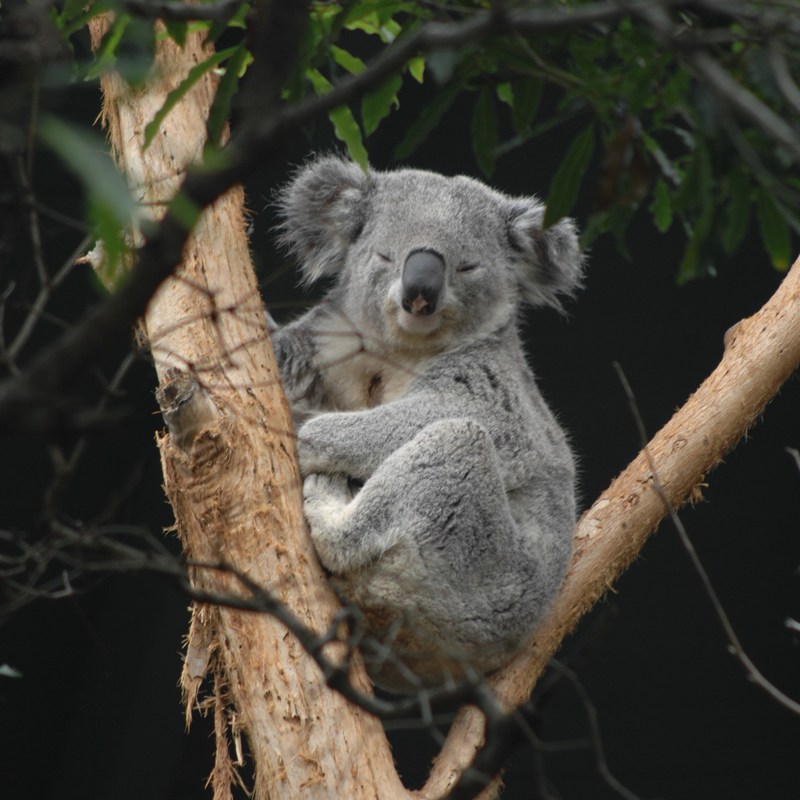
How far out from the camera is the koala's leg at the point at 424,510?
2.33 meters

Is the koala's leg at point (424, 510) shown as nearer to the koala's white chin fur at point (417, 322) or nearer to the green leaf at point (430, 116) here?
the koala's white chin fur at point (417, 322)

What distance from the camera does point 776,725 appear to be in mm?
4531

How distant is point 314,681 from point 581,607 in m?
1.08

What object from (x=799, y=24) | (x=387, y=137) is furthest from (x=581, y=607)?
(x=387, y=137)

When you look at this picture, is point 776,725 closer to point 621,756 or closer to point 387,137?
point 621,756

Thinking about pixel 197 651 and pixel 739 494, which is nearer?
pixel 197 651

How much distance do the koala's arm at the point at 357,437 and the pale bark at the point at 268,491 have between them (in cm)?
15

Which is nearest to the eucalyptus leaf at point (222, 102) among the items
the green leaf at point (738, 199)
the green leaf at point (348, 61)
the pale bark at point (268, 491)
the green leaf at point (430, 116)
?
the green leaf at point (430, 116)

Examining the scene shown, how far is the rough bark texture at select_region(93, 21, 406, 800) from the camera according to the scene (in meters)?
2.04

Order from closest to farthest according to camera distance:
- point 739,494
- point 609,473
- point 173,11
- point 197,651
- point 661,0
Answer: point 661,0
point 173,11
point 197,651
point 739,494
point 609,473

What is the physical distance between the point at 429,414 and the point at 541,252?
80 cm

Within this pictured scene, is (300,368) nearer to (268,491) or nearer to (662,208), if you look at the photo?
(268,491)

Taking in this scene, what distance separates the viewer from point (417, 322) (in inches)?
108

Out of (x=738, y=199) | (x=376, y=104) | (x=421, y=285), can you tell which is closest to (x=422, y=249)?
(x=421, y=285)
